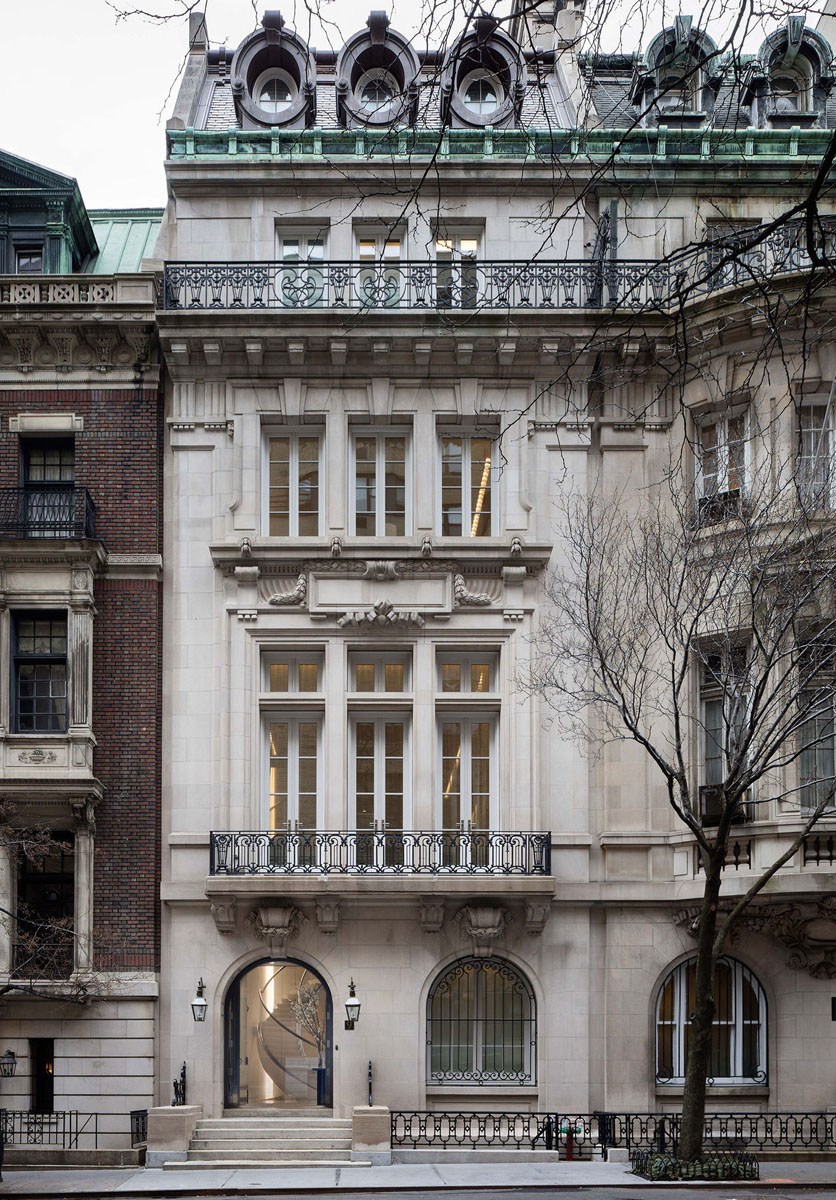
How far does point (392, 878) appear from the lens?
2378cm

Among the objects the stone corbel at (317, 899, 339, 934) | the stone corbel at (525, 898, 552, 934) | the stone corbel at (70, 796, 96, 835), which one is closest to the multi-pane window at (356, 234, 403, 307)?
the stone corbel at (70, 796, 96, 835)

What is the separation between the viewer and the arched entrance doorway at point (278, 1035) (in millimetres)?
24484

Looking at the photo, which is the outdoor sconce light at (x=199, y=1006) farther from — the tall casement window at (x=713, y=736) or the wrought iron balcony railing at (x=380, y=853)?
the tall casement window at (x=713, y=736)

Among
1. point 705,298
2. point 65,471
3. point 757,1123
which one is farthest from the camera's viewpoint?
point 65,471

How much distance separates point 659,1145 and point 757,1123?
9.71 feet

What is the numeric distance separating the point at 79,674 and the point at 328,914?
232 inches

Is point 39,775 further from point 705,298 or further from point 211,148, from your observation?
point 705,298

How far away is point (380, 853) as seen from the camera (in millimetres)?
24531

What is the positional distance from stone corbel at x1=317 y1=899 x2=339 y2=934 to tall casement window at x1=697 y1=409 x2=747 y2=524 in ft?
28.8

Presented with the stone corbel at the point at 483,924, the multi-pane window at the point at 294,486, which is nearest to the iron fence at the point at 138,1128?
the stone corbel at the point at 483,924

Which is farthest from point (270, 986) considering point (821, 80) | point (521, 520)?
point (821, 80)

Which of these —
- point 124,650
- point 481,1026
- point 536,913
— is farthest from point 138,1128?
point 124,650

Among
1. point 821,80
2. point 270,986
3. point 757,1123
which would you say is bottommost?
point 757,1123

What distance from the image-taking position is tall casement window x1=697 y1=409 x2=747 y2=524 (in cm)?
2194
